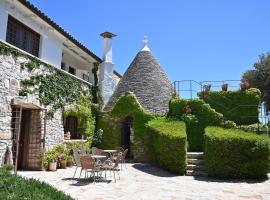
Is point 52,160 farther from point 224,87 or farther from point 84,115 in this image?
point 224,87

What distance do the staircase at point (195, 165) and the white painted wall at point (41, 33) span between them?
8009mm

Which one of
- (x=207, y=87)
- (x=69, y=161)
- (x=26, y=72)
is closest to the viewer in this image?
(x=26, y=72)

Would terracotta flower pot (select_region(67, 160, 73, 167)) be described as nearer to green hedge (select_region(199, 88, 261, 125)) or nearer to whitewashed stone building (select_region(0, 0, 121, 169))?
whitewashed stone building (select_region(0, 0, 121, 169))

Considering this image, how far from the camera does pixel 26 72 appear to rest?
12227 mm

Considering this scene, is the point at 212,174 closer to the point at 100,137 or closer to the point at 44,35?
the point at 100,137

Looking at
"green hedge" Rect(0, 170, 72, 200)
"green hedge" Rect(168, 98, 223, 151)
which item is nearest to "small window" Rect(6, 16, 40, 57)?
"green hedge" Rect(168, 98, 223, 151)

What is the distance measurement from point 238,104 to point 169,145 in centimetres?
711

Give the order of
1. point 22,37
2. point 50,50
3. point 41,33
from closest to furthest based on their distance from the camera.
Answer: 1. point 22,37
2. point 41,33
3. point 50,50

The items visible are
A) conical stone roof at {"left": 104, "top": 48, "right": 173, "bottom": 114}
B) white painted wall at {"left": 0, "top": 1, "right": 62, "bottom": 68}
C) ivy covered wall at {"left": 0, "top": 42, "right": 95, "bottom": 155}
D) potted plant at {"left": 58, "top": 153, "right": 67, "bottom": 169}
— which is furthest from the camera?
conical stone roof at {"left": 104, "top": 48, "right": 173, "bottom": 114}

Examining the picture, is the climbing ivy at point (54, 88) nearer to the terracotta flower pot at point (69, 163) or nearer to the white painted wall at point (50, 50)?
the white painted wall at point (50, 50)

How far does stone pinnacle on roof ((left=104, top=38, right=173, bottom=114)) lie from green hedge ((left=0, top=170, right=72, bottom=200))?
1360cm

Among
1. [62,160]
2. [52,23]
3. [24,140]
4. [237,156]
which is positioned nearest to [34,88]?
[24,140]

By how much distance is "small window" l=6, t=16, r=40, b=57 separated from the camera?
12.4 metres

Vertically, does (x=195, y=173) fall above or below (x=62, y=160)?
below
